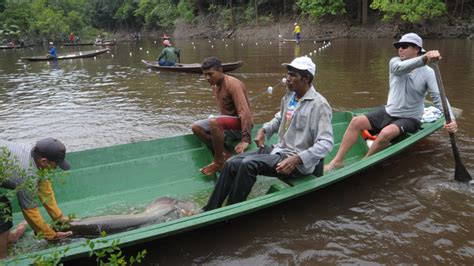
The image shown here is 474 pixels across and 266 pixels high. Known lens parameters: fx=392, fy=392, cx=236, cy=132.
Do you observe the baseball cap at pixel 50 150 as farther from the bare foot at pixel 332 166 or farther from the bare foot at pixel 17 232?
the bare foot at pixel 332 166

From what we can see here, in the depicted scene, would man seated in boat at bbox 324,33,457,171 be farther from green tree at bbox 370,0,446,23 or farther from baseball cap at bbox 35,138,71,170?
green tree at bbox 370,0,446,23

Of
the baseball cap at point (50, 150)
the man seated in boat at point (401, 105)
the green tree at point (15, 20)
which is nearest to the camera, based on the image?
the baseball cap at point (50, 150)

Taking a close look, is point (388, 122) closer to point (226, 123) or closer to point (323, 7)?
point (226, 123)

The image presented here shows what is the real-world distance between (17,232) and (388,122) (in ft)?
16.7

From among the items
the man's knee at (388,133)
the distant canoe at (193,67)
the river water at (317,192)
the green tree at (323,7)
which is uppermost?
the green tree at (323,7)

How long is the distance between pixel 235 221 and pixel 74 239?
180 centimetres

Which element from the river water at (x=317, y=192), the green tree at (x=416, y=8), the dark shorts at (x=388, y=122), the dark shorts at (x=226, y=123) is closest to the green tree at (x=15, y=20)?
the river water at (x=317, y=192)

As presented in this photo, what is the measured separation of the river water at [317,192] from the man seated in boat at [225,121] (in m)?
1.06

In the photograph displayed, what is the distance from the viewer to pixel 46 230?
12.0 feet

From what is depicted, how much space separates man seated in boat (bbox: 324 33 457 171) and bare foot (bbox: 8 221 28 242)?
3828 mm

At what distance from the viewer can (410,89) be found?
18.6 ft

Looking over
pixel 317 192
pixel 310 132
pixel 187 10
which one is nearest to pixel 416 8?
pixel 317 192

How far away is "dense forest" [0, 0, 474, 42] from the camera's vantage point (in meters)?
30.3

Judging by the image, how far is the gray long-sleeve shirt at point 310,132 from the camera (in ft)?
13.4
